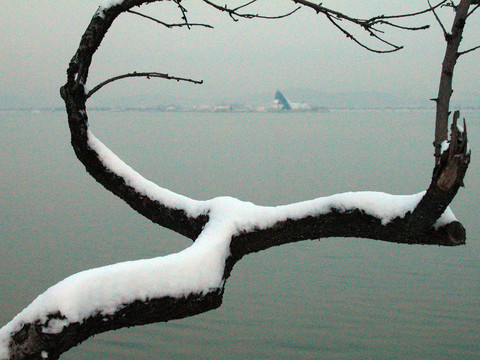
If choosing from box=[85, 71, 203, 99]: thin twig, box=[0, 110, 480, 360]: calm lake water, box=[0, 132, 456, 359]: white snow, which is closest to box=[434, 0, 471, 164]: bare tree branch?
box=[0, 132, 456, 359]: white snow

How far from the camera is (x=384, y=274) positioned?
36.5 feet

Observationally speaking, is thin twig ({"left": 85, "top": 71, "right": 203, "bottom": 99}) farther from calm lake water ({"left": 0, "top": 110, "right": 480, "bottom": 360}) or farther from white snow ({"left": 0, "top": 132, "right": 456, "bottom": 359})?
calm lake water ({"left": 0, "top": 110, "right": 480, "bottom": 360})

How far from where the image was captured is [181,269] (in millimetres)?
1950

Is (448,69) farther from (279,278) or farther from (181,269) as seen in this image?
(279,278)

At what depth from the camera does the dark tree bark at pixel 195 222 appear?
181 cm

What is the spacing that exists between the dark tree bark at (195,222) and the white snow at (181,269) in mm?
17

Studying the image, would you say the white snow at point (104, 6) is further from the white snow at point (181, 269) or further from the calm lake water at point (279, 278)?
the calm lake water at point (279, 278)

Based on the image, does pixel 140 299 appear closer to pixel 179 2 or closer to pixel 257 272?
pixel 179 2

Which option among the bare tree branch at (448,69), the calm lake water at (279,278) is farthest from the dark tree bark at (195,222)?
the calm lake water at (279,278)

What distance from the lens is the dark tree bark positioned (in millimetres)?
1814

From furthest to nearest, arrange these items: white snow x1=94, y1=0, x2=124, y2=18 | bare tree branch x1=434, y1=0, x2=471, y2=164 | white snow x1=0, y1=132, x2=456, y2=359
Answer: white snow x1=94, y1=0, x2=124, y2=18 → bare tree branch x1=434, y1=0, x2=471, y2=164 → white snow x1=0, y1=132, x2=456, y2=359

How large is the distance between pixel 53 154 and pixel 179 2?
32.1 m

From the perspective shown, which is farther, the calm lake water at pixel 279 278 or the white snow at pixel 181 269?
the calm lake water at pixel 279 278

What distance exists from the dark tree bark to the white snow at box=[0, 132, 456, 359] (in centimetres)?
2
